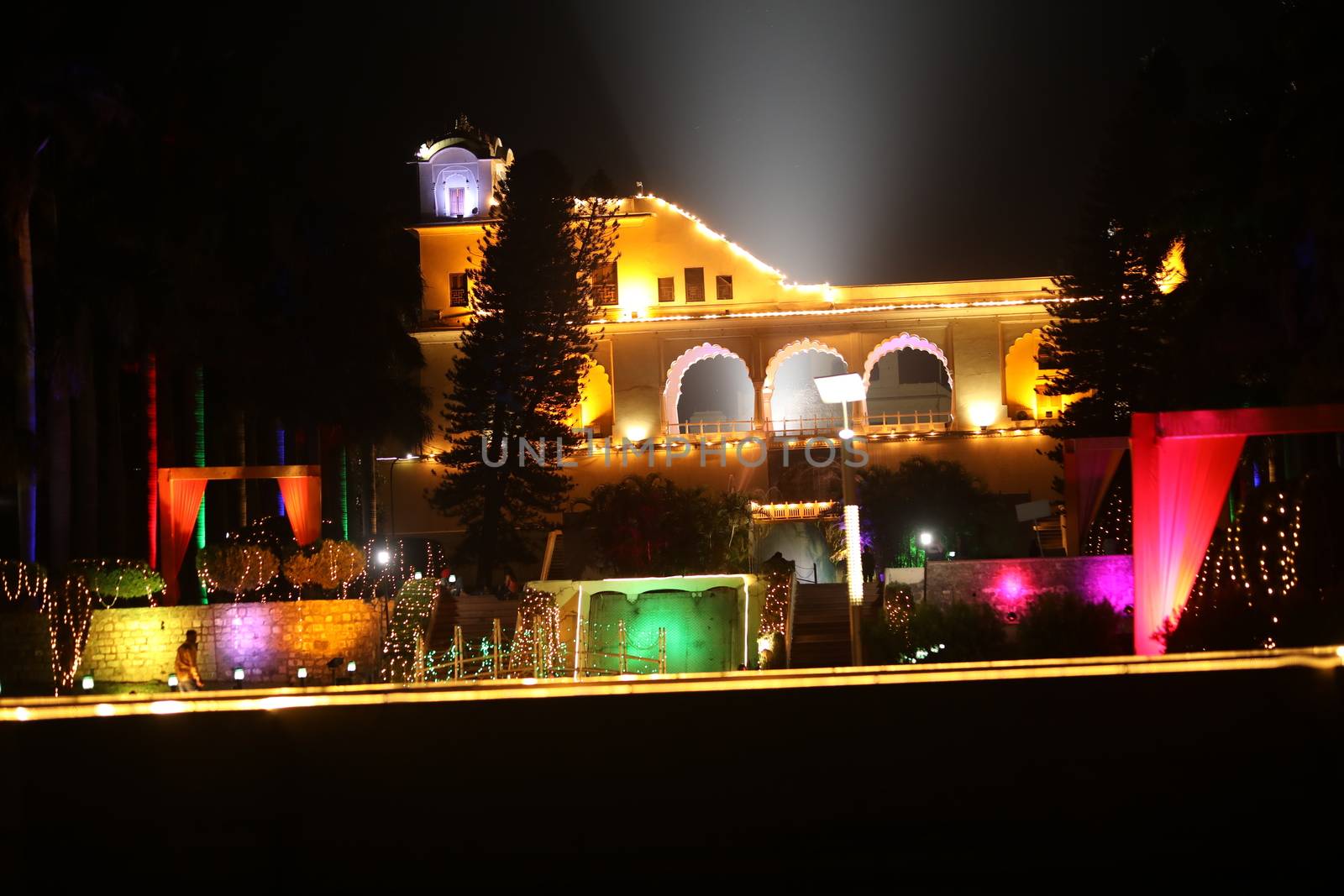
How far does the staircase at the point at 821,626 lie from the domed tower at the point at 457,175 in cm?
1468

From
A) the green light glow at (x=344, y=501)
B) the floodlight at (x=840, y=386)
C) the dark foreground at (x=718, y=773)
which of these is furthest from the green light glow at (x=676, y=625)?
the dark foreground at (x=718, y=773)

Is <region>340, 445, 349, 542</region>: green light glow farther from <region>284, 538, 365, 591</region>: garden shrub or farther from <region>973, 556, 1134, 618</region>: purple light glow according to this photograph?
<region>973, 556, 1134, 618</region>: purple light glow

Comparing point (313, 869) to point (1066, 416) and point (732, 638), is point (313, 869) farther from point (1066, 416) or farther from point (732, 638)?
point (1066, 416)

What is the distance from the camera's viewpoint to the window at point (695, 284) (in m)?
29.1

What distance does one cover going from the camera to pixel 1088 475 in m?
16.5

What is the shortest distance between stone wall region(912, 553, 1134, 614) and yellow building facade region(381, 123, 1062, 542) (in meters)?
11.5

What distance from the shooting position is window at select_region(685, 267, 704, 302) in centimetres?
2911

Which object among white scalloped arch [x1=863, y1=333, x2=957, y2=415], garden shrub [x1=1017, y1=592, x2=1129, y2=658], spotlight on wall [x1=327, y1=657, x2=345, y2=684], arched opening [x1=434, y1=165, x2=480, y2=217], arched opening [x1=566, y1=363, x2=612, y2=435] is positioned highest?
arched opening [x1=434, y1=165, x2=480, y2=217]

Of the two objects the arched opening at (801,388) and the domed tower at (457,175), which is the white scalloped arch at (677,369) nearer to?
the domed tower at (457,175)

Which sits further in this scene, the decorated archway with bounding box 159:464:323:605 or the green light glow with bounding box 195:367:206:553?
the green light glow with bounding box 195:367:206:553

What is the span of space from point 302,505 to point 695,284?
13.6 metres

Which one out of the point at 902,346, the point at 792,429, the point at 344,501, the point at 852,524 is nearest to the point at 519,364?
the point at 344,501

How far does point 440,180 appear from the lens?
2972cm

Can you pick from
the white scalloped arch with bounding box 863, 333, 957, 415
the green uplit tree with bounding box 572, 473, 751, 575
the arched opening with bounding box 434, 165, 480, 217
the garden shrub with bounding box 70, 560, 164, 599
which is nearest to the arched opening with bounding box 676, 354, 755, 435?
the white scalloped arch with bounding box 863, 333, 957, 415
